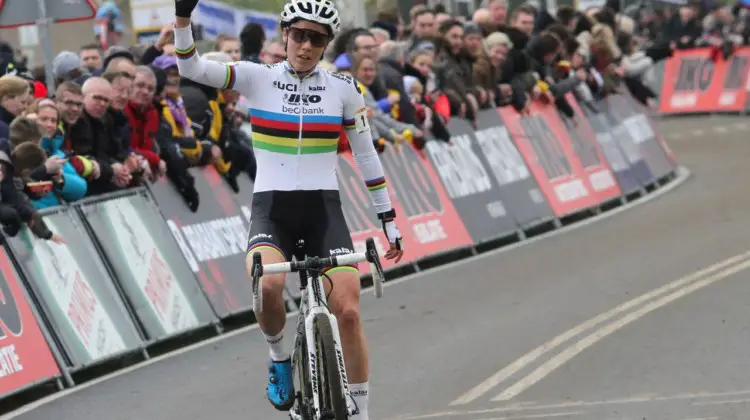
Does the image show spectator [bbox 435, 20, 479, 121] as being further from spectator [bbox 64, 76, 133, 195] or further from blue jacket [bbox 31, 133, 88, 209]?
blue jacket [bbox 31, 133, 88, 209]

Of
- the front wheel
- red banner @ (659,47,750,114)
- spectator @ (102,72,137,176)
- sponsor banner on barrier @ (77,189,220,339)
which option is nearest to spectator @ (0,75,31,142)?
sponsor banner on barrier @ (77,189,220,339)

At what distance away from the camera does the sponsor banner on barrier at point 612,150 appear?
2225 cm

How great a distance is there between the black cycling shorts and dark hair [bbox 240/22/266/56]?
7949 mm

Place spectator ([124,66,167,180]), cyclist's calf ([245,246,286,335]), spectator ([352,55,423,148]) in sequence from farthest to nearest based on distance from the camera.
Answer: spectator ([352,55,423,148])
spectator ([124,66,167,180])
cyclist's calf ([245,246,286,335])

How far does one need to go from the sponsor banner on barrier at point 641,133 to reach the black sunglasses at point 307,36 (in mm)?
15747

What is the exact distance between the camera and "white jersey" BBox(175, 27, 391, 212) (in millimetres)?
8094

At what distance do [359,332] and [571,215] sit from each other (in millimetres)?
12837

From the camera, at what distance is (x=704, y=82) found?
116ft

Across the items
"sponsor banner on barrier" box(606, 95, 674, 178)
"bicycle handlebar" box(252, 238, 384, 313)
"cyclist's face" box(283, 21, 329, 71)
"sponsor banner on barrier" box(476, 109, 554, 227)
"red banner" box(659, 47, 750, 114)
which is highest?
"cyclist's face" box(283, 21, 329, 71)

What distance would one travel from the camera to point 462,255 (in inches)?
693

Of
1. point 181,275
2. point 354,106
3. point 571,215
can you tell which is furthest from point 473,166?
point 354,106

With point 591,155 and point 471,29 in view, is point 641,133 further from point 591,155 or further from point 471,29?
point 471,29

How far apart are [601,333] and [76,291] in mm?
3805

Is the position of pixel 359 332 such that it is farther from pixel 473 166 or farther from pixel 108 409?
pixel 473 166
